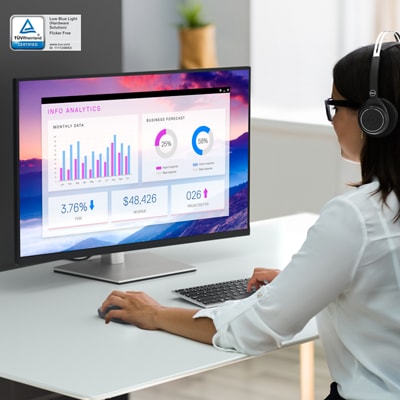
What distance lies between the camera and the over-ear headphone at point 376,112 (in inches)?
64.3

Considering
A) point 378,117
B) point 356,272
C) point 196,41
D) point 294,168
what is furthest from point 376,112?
point 196,41

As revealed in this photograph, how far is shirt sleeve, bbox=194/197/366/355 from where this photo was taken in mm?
1673

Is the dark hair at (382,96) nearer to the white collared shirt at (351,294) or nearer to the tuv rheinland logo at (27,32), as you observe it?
the white collared shirt at (351,294)

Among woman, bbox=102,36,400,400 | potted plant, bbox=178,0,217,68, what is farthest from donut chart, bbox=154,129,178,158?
potted plant, bbox=178,0,217,68

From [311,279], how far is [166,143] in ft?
2.29

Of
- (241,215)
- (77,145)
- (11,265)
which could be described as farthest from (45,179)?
(241,215)

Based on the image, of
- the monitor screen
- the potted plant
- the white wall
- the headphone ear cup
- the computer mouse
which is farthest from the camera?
the potted plant

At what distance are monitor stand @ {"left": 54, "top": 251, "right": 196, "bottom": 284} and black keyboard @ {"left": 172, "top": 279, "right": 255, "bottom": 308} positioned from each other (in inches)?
6.3

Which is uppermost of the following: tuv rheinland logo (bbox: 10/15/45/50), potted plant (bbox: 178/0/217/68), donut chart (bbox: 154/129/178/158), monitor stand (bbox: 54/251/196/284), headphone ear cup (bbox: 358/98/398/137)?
potted plant (bbox: 178/0/217/68)

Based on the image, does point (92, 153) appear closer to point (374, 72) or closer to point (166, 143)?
point (166, 143)

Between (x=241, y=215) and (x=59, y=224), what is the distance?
0.47m

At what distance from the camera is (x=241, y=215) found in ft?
7.94

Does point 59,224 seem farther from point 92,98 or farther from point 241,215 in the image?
point 241,215

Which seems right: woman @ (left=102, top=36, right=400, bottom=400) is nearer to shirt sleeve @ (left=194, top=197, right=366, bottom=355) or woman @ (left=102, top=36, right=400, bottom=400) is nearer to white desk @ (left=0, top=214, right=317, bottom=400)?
shirt sleeve @ (left=194, top=197, right=366, bottom=355)
